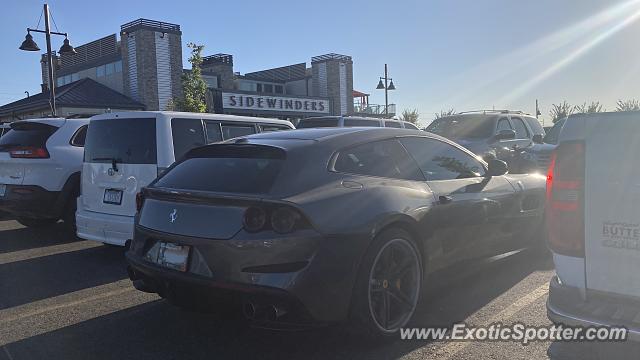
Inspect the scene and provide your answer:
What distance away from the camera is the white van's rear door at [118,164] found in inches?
235

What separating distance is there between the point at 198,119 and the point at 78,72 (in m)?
33.8

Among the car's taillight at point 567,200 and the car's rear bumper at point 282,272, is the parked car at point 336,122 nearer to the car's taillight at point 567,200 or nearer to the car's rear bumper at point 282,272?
the car's rear bumper at point 282,272

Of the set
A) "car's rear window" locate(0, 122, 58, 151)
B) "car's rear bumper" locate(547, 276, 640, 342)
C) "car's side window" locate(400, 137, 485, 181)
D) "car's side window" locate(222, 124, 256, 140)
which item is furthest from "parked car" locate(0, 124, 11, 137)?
"car's rear bumper" locate(547, 276, 640, 342)

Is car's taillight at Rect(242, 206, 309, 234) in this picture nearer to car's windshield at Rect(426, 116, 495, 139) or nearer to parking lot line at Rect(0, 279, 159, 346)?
parking lot line at Rect(0, 279, 159, 346)

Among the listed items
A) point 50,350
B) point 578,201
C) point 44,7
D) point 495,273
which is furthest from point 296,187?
point 44,7

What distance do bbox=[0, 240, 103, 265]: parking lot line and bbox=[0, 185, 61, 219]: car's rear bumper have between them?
0.52m

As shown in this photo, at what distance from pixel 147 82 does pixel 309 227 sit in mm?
28599

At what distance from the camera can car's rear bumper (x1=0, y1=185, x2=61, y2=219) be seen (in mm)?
7371

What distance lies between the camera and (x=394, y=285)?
381cm

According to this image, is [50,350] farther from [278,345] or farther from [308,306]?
[308,306]

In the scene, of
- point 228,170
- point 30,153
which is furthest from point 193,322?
point 30,153

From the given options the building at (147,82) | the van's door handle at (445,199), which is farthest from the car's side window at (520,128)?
the building at (147,82)

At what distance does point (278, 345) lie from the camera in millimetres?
3732

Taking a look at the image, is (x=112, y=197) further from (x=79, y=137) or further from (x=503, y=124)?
(x=503, y=124)
